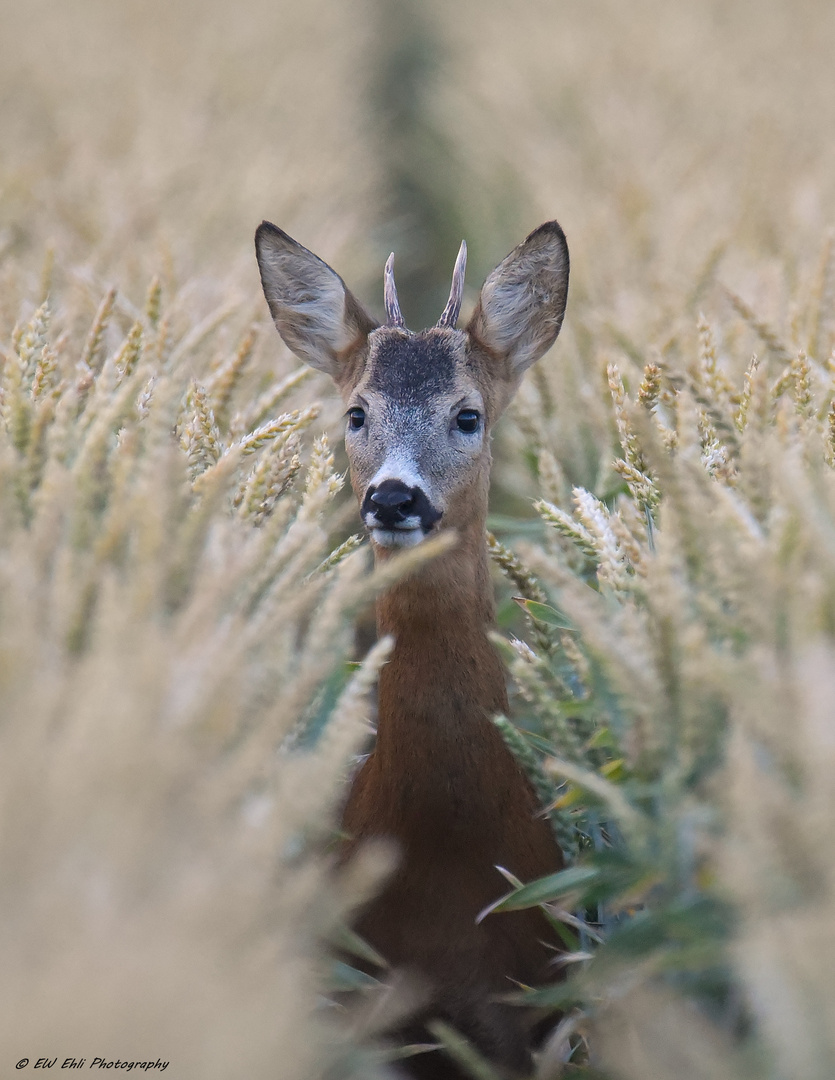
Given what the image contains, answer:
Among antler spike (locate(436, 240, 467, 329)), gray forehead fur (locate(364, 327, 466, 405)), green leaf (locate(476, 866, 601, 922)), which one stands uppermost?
antler spike (locate(436, 240, 467, 329))

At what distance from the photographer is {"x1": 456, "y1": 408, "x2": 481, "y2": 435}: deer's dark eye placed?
3.31 meters

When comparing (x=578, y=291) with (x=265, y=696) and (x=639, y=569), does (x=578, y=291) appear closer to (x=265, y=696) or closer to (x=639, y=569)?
(x=639, y=569)

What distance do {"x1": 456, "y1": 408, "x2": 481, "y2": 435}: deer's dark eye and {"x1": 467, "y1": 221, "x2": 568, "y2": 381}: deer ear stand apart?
1.16 feet

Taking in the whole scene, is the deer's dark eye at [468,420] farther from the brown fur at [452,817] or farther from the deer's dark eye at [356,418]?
the brown fur at [452,817]

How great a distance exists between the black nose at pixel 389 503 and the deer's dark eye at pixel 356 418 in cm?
56

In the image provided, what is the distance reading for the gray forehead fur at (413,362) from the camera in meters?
3.30

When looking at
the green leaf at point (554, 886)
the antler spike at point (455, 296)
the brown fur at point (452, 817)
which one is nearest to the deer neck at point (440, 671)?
the brown fur at point (452, 817)

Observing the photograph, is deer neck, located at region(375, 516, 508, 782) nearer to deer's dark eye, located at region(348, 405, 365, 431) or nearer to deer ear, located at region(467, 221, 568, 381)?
deer's dark eye, located at region(348, 405, 365, 431)

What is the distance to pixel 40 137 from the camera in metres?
6.97

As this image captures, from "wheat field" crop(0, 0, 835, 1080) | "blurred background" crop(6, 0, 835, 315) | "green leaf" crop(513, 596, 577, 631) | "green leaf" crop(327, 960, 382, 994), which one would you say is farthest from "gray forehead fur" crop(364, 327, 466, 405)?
"green leaf" crop(327, 960, 382, 994)

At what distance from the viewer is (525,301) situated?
12.1 feet

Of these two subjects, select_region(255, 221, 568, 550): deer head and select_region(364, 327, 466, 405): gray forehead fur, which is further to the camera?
select_region(364, 327, 466, 405): gray forehead fur

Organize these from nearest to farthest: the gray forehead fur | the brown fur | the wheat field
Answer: the wheat field
the brown fur
the gray forehead fur

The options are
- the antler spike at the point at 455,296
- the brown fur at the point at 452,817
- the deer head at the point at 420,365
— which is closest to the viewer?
the brown fur at the point at 452,817
